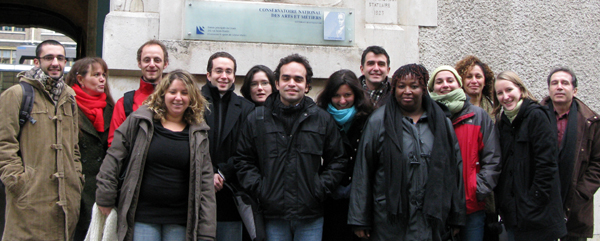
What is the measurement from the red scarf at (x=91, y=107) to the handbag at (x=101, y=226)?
2.45 ft

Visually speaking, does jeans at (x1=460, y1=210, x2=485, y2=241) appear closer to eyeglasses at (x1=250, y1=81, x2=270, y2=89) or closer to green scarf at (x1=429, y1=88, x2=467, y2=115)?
green scarf at (x1=429, y1=88, x2=467, y2=115)

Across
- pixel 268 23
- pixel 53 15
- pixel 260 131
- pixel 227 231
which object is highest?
pixel 53 15

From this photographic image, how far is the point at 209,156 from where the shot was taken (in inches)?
118

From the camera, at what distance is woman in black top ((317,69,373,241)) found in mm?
3197

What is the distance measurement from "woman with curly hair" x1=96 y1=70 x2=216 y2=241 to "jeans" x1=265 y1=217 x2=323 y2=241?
360 mm

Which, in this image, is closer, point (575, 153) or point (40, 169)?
point (40, 169)

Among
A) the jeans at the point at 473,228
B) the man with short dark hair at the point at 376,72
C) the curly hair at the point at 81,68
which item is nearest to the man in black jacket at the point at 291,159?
the man with short dark hair at the point at 376,72

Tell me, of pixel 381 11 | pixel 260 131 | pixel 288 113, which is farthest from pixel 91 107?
pixel 381 11

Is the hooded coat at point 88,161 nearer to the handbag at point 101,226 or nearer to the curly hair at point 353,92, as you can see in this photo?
the handbag at point 101,226

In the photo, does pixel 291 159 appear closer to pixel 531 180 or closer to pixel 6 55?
pixel 531 180

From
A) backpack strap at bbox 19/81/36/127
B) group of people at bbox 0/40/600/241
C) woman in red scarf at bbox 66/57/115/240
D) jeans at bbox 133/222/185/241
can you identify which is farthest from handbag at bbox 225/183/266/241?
backpack strap at bbox 19/81/36/127

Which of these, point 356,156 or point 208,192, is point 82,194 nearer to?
point 208,192

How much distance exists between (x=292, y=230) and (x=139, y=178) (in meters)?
0.96

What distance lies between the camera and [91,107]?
333 centimetres
